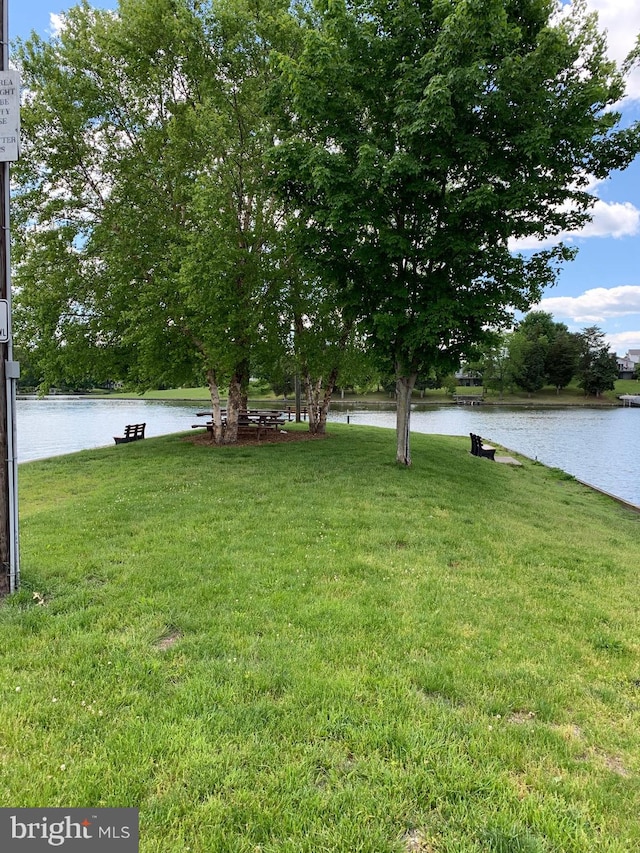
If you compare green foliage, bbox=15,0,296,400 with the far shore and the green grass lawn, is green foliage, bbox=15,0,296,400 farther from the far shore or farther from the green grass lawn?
the far shore

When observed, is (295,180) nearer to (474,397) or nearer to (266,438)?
(266,438)

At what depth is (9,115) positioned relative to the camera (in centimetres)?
379

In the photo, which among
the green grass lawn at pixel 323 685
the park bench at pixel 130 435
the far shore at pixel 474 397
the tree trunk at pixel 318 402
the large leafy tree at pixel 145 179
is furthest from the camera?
the far shore at pixel 474 397

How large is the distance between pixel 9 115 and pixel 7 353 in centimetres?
190

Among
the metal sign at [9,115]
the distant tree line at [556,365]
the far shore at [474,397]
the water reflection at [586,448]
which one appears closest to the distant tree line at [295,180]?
the metal sign at [9,115]

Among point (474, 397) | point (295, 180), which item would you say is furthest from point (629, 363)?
point (295, 180)

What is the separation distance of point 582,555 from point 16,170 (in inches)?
578

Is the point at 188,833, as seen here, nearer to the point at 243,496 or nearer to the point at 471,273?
the point at 243,496

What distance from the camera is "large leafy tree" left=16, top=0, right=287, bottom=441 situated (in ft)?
38.5

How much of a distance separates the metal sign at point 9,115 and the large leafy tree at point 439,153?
534 cm

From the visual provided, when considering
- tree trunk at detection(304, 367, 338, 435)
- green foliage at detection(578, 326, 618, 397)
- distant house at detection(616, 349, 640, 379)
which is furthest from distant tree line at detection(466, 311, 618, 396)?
tree trunk at detection(304, 367, 338, 435)

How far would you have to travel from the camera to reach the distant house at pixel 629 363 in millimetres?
101938

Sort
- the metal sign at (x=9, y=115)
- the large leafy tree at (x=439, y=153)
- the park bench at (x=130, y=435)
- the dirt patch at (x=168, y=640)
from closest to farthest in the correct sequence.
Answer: the dirt patch at (x=168, y=640) → the metal sign at (x=9, y=115) → the large leafy tree at (x=439, y=153) → the park bench at (x=130, y=435)

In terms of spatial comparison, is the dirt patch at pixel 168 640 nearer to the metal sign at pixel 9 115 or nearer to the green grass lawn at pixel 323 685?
the green grass lawn at pixel 323 685
